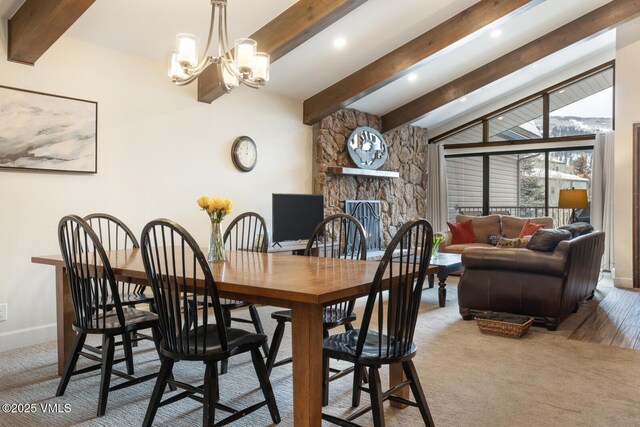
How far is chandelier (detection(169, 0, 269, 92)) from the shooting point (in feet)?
9.39

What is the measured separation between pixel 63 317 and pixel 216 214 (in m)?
1.22

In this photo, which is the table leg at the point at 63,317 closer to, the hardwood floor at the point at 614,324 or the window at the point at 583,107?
the hardwood floor at the point at 614,324

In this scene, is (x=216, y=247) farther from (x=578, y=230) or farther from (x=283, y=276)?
(x=578, y=230)

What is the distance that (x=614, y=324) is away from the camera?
14.5ft

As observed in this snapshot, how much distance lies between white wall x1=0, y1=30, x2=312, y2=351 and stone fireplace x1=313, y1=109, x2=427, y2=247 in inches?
27.8


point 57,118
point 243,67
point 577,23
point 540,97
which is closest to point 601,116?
point 540,97

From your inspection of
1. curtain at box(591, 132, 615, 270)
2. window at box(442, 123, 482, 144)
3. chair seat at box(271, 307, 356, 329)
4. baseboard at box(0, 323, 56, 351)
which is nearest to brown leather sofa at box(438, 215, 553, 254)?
curtain at box(591, 132, 615, 270)

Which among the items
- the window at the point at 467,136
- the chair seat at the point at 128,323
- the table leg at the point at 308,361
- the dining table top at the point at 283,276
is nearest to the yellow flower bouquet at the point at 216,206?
the dining table top at the point at 283,276

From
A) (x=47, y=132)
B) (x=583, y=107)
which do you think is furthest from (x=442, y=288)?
(x=583, y=107)

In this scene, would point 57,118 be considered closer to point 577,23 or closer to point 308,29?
point 308,29

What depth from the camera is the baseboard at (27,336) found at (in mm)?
3748

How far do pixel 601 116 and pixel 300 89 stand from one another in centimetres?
503

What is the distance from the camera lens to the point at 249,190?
578 centimetres

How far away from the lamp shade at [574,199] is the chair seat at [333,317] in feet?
17.3
